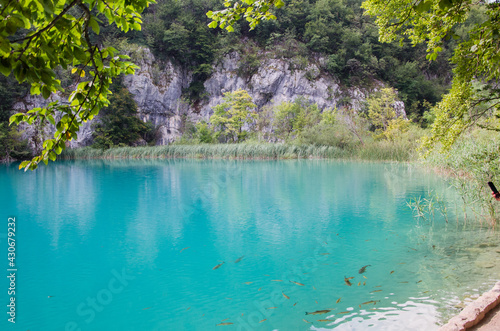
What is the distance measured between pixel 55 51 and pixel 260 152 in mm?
22986

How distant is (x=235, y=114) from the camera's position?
30719 millimetres

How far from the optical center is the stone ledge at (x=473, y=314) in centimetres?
219

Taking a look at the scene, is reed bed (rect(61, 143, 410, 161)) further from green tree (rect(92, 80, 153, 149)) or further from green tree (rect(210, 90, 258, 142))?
green tree (rect(210, 90, 258, 142))

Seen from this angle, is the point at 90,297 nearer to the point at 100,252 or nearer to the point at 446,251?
the point at 100,252

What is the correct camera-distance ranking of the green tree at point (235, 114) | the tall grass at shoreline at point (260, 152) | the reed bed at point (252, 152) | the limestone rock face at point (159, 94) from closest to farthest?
the tall grass at shoreline at point (260, 152), the reed bed at point (252, 152), the green tree at point (235, 114), the limestone rock face at point (159, 94)

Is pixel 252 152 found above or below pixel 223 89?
below

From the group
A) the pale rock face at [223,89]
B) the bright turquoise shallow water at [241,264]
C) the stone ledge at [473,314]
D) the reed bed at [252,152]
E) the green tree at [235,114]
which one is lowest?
the bright turquoise shallow water at [241,264]

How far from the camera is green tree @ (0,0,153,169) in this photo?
1.30 m

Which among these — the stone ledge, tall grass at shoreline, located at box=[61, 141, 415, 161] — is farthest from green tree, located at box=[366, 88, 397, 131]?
the stone ledge

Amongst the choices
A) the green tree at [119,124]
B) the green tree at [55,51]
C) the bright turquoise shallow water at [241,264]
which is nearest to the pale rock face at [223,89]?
the green tree at [119,124]

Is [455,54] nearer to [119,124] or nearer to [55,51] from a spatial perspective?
[55,51]

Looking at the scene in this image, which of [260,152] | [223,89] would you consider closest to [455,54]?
[260,152]

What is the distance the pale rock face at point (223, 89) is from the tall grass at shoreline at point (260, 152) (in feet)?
23.3

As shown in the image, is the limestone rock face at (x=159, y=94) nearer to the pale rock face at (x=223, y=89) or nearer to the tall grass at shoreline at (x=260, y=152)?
the pale rock face at (x=223, y=89)
